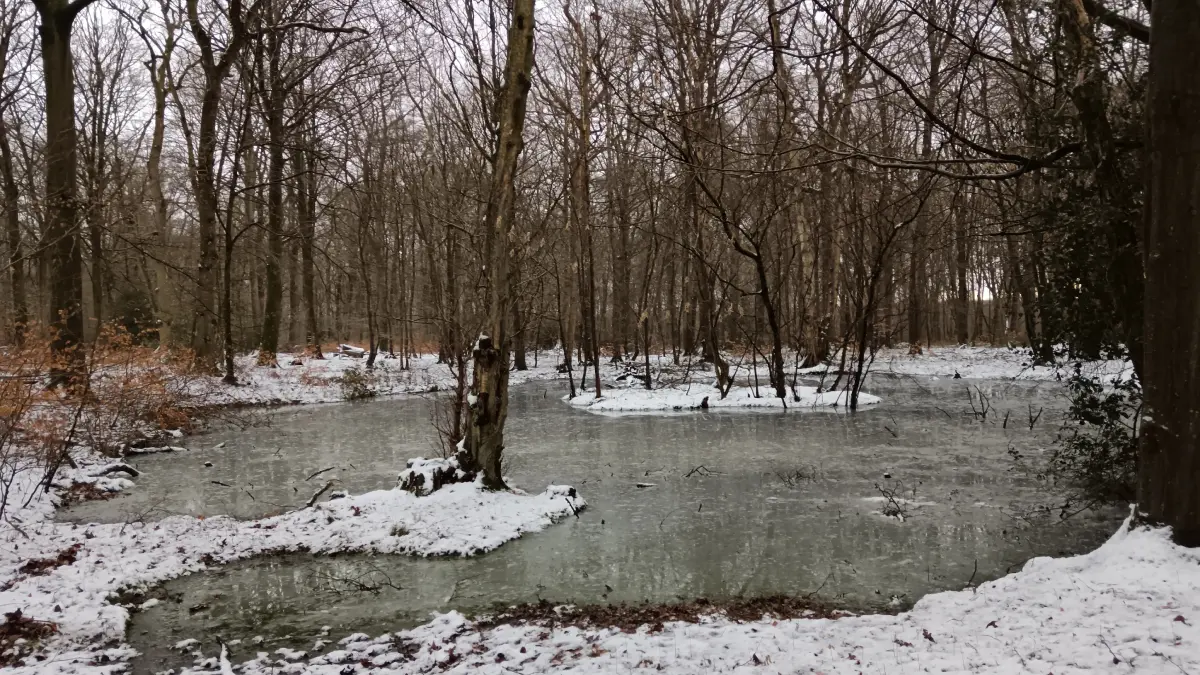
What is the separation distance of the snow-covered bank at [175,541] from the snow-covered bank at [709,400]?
10.2m

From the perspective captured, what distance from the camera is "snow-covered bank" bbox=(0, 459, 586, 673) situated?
218 inches

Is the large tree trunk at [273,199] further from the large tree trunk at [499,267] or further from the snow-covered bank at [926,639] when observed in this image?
the snow-covered bank at [926,639]

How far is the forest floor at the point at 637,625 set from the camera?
4.14m

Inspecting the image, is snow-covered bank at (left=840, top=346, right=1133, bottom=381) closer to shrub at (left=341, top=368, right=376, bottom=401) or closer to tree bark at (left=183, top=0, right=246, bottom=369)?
shrub at (left=341, top=368, right=376, bottom=401)

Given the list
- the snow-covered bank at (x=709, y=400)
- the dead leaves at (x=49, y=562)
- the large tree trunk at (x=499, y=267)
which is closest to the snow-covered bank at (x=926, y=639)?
the dead leaves at (x=49, y=562)

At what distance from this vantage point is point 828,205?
63.8 ft

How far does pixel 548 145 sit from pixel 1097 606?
2311 cm

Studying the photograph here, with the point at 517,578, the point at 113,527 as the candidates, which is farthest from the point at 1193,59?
the point at 113,527

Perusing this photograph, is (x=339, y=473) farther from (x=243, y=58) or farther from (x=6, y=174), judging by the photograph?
(x=6, y=174)

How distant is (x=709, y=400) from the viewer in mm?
19562

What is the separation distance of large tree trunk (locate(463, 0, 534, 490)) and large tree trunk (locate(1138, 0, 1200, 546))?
6331 mm

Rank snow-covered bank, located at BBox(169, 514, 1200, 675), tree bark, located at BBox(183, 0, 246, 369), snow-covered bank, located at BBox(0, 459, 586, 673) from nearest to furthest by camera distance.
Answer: snow-covered bank, located at BBox(169, 514, 1200, 675) < snow-covered bank, located at BBox(0, 459, 586, 673) < tree bark, located at BBox(183, 0, 246, 369)

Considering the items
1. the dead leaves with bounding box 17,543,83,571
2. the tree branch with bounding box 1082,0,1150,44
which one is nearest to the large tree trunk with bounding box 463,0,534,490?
the dead leaves with bounding box 17,543,83,571

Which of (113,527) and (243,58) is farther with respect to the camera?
(243,58)
